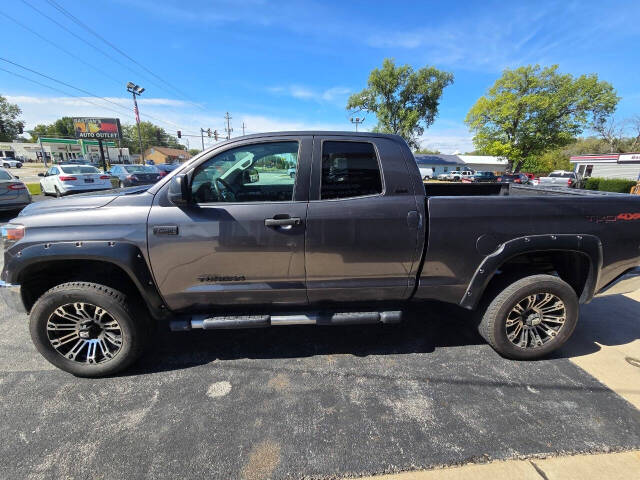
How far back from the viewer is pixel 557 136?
3100 centimetres

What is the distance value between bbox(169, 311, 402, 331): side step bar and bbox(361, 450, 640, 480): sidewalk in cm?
107

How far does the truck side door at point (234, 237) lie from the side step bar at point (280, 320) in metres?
0.11

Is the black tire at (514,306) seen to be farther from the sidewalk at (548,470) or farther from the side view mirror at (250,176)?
the side view mirror at (250,176)

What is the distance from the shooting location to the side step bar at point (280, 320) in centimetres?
248

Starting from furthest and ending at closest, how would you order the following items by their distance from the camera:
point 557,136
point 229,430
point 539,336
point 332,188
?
point 557,136 < point 539,336 < point 332,188 < point 229,430

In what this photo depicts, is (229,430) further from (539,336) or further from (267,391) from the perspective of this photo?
(539,336)

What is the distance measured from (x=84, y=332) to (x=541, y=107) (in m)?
39.4

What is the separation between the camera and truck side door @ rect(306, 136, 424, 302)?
2404 millimetres

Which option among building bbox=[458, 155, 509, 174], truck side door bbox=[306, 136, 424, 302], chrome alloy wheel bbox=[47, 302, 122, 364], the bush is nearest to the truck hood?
chrome alloy wheel bbox=[47, 302, 122, 364]

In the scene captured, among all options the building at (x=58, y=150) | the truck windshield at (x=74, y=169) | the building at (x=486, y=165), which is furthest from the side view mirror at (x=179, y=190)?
the building at (x=486, y=165)

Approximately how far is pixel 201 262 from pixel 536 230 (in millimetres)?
2672

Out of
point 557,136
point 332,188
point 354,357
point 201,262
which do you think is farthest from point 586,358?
point 557,136

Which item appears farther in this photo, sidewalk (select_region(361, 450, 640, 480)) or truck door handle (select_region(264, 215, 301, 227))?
truck door handle (select_region(264, 215, 301, 227))

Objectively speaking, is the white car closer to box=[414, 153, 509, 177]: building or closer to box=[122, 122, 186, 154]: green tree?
box=[414, 153, 509, 177]: building
